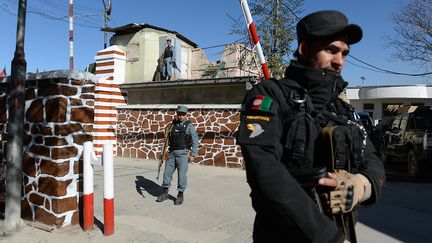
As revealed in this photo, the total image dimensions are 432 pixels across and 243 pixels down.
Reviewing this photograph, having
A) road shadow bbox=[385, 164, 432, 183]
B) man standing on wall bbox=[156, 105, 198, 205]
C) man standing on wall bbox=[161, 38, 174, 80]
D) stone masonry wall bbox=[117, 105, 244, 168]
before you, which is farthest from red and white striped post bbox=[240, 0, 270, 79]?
man standing on wall bbox=[161, 38, 174, 80]

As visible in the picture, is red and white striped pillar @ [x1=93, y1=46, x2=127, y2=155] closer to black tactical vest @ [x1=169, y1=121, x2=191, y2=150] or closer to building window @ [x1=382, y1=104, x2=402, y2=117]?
black tactical vest @ [x1=169, y1=121, x2=191, y2=150]

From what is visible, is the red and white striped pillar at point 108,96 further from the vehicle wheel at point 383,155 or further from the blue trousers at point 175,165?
the vehicle wheel at point 383,155

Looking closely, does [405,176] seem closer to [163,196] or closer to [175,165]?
[175,165]

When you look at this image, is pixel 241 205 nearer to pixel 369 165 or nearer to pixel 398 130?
pixel 369 165

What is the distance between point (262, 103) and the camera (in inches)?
59.9

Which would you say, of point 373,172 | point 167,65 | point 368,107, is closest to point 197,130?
point 167,65

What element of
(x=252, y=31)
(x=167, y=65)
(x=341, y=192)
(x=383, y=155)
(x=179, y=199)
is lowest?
(x=179, y=199)

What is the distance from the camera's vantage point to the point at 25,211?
5.20m

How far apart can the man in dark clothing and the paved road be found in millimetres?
3513

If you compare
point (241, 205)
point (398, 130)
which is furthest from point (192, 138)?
point (398, 130)

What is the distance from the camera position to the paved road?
4.97 m

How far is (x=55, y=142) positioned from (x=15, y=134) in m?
0.46

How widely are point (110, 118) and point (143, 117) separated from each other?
1345 mm

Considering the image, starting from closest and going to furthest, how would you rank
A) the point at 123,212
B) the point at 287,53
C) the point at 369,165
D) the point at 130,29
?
the point at 369,165 → the point at 123,212 → the point at 287,53 → the point at 130,29
